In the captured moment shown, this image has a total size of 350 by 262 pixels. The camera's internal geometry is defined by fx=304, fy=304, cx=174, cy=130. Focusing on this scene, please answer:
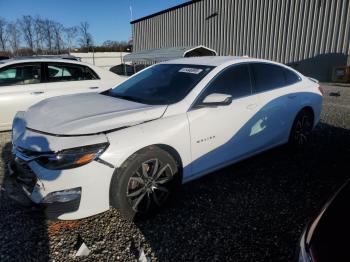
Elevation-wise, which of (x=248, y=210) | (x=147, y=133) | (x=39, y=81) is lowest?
(x=248, y=210)

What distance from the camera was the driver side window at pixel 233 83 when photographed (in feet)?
→ 11.3

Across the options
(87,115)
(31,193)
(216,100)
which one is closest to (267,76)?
(216,100)

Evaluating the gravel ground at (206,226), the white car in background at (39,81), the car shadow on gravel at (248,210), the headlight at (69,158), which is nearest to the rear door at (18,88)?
the white car in background at (39,81)

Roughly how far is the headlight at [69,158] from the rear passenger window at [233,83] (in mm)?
1418

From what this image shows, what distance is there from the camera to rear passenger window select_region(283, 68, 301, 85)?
4.51 m

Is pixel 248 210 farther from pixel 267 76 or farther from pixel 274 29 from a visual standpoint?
pixel 274 29

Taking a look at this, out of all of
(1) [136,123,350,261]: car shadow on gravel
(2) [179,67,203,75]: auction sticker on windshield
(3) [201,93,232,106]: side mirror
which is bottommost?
(1) [136,123,350,261]: car shadow on gravel

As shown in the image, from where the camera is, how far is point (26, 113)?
10.9 ft

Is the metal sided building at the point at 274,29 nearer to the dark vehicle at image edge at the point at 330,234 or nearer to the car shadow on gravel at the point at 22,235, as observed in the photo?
the dark vehicle at image edge at the point at 330,234

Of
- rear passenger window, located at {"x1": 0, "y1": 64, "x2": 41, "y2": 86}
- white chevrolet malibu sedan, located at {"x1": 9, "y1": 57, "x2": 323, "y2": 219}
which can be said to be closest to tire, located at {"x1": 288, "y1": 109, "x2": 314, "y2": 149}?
white chevrolet malibu sedan, located at {"x1": 9, "y1": 57, "x2": 323, "y2": 219}

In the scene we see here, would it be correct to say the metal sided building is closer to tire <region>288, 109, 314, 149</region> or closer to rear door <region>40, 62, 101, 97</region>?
tire <region>288, 109, 314, 149</region>

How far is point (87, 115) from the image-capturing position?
9.49 ft

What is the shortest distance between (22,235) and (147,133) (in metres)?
1.43

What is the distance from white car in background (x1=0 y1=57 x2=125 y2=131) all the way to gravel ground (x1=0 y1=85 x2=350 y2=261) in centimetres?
192
